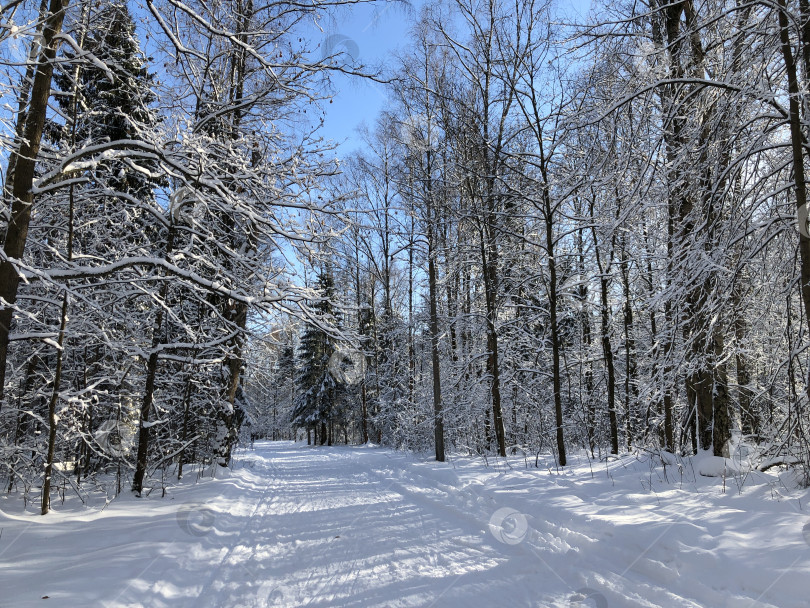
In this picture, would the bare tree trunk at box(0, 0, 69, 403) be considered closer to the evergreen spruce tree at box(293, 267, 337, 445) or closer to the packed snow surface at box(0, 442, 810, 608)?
the packed snow surface at box(0, 442, 810, 608)

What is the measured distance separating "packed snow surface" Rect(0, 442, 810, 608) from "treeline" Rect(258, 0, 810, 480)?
1.30 m

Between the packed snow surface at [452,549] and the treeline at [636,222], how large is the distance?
130cm

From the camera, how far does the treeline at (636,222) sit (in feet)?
15.0

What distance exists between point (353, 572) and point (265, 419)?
191 ft

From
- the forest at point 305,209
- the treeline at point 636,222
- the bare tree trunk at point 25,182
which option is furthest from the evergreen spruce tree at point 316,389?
the bare tree trunk at point 25,182

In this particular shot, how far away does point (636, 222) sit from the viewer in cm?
750

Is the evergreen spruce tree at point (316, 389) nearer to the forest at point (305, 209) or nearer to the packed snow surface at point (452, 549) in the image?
the forest at point (305, 209)

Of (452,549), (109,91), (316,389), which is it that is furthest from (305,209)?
(316,389)

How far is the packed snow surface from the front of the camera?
3428mm

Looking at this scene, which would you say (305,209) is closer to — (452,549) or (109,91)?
(109,91)

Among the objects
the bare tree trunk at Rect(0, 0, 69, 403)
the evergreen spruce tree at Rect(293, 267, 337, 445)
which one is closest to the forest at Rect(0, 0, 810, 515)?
the bare tree trunk at Rect(0, 0, 69, 403)

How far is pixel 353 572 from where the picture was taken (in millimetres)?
4312

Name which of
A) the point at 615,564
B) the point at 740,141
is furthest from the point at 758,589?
the point at 740,141

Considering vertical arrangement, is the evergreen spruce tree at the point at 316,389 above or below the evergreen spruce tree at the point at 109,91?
below
